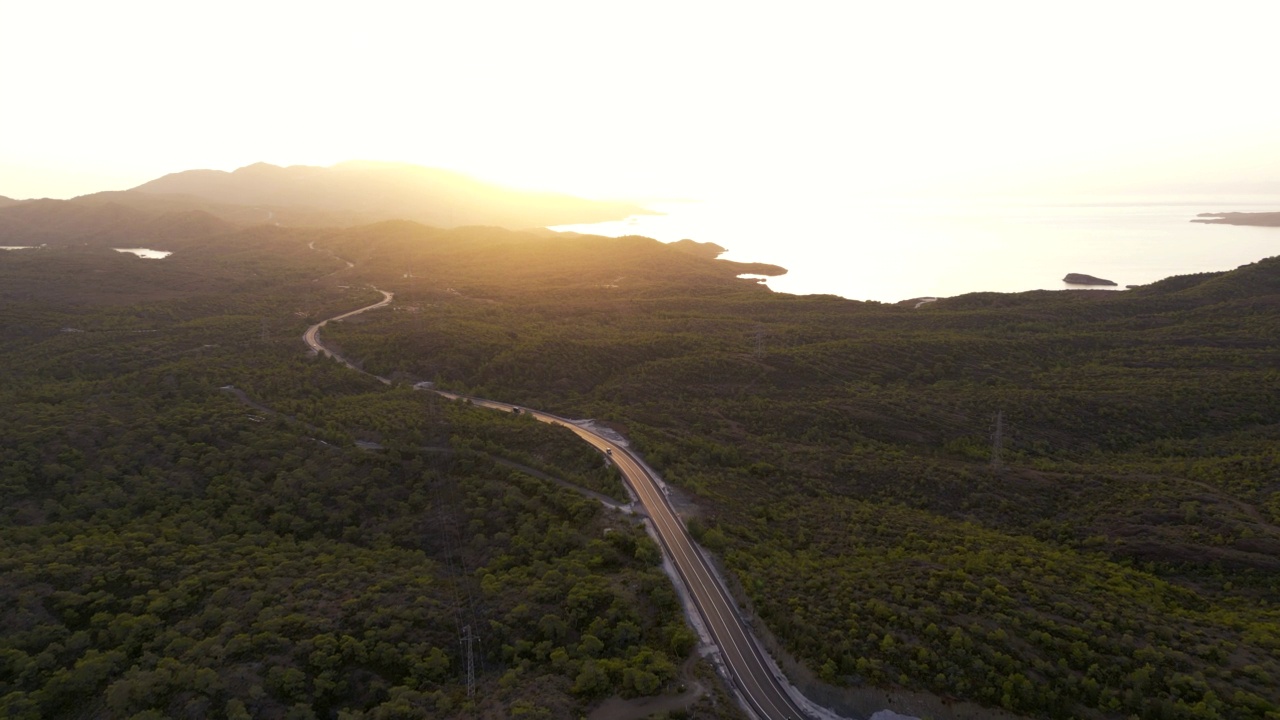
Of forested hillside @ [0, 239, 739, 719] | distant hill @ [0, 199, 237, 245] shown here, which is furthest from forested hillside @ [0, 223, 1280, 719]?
distant hill @ [0, 199, 237, 245]

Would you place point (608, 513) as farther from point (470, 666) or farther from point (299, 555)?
point (299, 555)

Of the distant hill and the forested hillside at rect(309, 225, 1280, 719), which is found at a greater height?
the distant hill

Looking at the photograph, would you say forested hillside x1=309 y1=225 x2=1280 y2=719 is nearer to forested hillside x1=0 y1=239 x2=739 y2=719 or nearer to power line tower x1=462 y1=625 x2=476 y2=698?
forested hillside x1=0 y1=239 x2=739 y2=719

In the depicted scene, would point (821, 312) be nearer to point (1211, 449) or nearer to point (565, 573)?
point (1211, 449)

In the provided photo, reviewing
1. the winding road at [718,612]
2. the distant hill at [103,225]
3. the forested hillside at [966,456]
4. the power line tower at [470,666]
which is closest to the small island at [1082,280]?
the forested hillside at [966,456]

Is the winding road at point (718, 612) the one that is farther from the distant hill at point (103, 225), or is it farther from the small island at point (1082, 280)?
the distant hill at point (103, 225)
